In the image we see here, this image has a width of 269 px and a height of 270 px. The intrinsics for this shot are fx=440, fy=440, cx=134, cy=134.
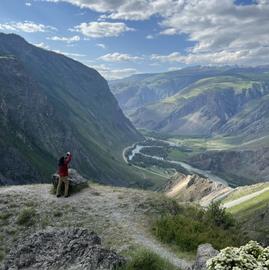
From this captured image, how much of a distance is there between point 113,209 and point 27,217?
6332 millimetres

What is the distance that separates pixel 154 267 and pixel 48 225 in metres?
11.2

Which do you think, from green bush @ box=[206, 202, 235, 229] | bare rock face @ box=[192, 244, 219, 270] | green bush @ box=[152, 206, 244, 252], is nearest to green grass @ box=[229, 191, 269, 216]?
green bush @ box=[206, 202, 235, 229]

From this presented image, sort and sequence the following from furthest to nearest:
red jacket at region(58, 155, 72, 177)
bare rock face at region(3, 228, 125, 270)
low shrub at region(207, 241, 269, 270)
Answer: red jacket at region(58, 155, 72, 177), bare rock face at region(3, 228, 125, 270), low shrub at region(207, 241, 269, 270)

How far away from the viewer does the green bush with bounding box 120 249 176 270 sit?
66.8 ft

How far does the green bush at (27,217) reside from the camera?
30.2 m

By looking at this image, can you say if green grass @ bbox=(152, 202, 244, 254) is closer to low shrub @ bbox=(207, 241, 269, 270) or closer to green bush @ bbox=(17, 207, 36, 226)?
green bush @ bbox=(17, 207, 36, 226)

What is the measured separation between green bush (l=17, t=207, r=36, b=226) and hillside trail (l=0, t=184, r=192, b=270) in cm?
159

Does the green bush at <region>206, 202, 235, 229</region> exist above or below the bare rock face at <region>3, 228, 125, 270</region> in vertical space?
below

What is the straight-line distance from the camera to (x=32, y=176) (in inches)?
7569

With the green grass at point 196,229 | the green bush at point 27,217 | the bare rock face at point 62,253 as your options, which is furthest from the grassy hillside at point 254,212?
the bare rock face at point 62,253

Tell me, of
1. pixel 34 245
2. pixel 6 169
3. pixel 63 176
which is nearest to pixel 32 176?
pixel 6 169

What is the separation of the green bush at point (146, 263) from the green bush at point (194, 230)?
Result: 6.10 metres

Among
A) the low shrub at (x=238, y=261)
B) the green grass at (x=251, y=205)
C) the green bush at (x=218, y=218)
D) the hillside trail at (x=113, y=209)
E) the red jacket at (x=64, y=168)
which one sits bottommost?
the green grass at (x=251, y=205)

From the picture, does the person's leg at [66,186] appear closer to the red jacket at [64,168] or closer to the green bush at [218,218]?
the red jacket at [64,168]
